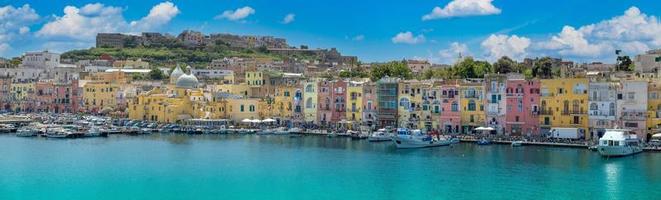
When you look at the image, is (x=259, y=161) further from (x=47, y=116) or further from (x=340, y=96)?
(x=47, y=116)

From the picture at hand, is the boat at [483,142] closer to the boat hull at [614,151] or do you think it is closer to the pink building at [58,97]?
the boat hull at [614,151]

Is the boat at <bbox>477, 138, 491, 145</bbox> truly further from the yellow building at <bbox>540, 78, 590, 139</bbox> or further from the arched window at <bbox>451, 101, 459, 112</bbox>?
the arched window at <bbox>451, 101, 459, 112</bbox>

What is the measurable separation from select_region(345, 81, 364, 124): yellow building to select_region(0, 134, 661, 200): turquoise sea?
10414 millimetres

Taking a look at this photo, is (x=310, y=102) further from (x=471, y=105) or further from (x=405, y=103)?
(x=471, y=105)

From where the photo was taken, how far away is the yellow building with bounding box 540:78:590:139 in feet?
171

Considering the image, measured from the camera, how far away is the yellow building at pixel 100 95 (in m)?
77.9

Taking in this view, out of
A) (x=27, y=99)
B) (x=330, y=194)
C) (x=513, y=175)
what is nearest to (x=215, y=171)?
(x=330, y=194)

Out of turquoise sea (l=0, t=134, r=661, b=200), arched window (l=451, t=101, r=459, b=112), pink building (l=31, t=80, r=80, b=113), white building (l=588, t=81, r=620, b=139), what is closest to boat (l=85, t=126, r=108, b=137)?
turquoise sea (l=0, t=134, r=661, b=200)

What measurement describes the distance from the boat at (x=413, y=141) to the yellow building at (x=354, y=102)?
10859 millimetres

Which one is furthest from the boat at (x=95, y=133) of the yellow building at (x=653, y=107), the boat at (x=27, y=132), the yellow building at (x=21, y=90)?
the yellow building at (x=653, y=107)

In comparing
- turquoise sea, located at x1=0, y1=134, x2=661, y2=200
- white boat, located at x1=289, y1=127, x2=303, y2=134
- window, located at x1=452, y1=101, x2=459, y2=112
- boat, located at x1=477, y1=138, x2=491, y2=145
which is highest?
window, located at x1=452, y1=101, x2=459, y2=112

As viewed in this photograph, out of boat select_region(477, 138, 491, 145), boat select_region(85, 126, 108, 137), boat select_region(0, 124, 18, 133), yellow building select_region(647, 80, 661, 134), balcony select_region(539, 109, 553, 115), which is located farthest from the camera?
boat select_region(0, 124, 18, 133)

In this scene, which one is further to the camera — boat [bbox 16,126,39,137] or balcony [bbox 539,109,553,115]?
boat [bbox 16,126,39,137]

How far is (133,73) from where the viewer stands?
91.6m
